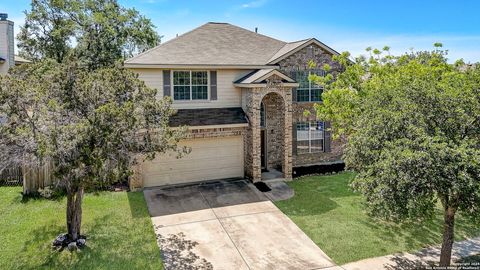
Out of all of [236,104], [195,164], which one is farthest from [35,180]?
[236,104]

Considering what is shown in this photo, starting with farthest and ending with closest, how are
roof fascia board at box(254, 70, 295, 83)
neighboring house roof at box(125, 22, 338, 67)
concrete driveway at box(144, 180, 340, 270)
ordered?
neighboring house roof at box(125, 22, 338, 67) → roof fascia board at box(254, 70, 295, 83) → concrete driveway at box(144, 180, 340, 270)

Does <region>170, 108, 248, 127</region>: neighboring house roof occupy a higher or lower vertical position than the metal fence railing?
higher

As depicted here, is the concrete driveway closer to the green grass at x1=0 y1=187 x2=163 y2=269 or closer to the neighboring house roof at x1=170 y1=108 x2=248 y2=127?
the green grass at x1=0 y1=187 x2=163 y2=269

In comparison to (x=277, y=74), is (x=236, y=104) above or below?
below

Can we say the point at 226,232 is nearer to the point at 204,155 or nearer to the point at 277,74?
the point at 204,155

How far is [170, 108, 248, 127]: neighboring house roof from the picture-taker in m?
15.9

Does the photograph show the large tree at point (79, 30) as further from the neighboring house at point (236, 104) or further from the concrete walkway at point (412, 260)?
the concrete walkway at point (412, 260)

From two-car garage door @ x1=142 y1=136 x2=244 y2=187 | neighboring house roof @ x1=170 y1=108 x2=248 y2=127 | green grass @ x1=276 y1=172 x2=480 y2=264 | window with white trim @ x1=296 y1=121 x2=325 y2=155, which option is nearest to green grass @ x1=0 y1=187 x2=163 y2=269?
two-car garage door @ x1=142 y1=136 x2=244 y2=187

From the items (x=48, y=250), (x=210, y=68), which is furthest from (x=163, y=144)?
(x=210, y=68)

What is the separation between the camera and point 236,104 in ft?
58.0

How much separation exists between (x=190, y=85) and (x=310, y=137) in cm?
744

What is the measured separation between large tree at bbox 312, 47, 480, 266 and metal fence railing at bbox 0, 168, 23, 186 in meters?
14.7

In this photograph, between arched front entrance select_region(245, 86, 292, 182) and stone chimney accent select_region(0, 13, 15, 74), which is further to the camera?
Result: stone chimney accent select_region(0, 13, 15, 74)

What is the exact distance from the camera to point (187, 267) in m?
9.28
